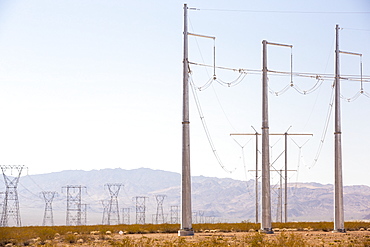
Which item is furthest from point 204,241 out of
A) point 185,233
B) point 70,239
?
point 70,239

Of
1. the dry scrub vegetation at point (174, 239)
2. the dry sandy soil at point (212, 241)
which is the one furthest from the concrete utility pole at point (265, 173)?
the dry sandy soil at point (212, 241)

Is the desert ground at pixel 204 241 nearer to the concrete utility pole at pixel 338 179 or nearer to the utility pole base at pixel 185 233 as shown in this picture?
the utility pole base at pixel 185 233

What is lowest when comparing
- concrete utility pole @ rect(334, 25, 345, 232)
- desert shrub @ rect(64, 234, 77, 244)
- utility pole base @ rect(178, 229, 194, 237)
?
desert shrub @ rect(64, 234, 77, 244)

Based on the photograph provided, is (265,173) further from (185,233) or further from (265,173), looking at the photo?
(185,233)

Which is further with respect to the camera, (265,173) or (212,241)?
(265,173)

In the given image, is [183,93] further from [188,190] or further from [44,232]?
[44,232]

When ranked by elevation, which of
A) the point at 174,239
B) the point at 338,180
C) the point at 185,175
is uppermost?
the point at 185,175

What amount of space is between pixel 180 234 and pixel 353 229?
20.1 metres

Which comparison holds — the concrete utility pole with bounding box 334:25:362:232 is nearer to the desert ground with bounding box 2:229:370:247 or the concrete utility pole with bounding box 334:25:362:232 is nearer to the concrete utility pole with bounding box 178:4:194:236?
the desert ground with bounding box 2:229:370:247

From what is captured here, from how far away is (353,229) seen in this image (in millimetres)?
53531

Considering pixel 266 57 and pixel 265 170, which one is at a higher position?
pixel 266 57

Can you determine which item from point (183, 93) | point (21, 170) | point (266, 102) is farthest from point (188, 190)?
point (21, 170)

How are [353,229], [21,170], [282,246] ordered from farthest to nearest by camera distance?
[21,170] → [353,229] → [282,246]

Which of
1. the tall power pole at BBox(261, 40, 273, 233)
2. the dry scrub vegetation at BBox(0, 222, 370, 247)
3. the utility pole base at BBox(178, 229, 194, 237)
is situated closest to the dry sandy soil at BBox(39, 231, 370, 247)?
the dry scrub vegetation at BBox(0, 222, 370, 247)
